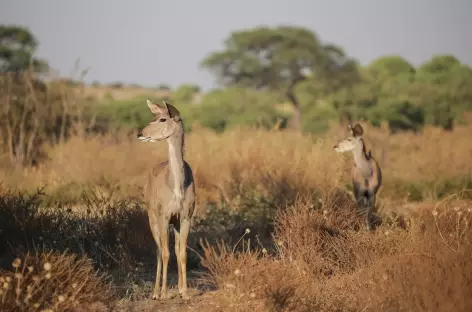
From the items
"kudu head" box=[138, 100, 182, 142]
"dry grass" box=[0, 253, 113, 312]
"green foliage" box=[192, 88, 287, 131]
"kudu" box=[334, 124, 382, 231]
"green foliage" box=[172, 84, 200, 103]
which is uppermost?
"kudu head" box=[138, 100, 182, 142]

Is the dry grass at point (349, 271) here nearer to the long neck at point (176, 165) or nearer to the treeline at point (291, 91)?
the long neck at point (176, 165)

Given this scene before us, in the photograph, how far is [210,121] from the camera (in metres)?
42.2

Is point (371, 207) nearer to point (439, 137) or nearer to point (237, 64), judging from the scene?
point (439, 137)

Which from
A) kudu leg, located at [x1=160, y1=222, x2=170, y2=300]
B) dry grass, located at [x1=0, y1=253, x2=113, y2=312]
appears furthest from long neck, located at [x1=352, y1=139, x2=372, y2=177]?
dry grass, located at [x1=0, y1=253, x2=113, y2=312]

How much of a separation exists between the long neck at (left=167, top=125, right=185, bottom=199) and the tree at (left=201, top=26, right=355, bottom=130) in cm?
3342

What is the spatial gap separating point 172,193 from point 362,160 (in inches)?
234

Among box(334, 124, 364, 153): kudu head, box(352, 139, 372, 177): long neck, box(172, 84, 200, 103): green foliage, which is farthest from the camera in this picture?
box(172, 84, 200, 103): green foliage

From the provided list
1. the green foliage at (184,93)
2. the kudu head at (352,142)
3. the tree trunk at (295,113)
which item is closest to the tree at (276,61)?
the tree trunk at (295,113)

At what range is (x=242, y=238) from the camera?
29.0 feet

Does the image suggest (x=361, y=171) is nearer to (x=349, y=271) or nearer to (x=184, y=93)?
(x=349, y=271)

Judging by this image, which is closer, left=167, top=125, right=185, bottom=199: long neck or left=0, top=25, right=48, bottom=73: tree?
left=167, top=125, right=185, bottom=199: long neck

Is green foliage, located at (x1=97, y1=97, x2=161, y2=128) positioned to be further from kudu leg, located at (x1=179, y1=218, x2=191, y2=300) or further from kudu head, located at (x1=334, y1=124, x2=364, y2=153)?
kudu leg, located at (x1=179, y1=218, x2=191, y2=300)

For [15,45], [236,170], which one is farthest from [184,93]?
[236,170]

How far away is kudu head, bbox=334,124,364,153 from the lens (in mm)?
13164
